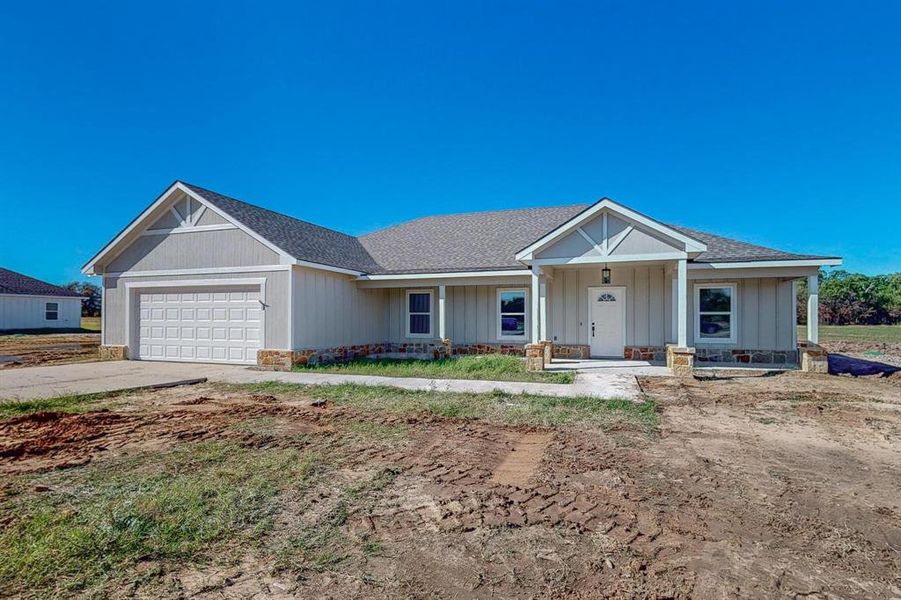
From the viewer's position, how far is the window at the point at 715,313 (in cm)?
1339

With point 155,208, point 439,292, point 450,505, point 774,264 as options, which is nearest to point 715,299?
point 774,264

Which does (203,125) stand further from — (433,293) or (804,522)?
(804,522)

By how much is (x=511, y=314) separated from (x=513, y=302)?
41 cm

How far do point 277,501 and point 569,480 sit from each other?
258 centimetres

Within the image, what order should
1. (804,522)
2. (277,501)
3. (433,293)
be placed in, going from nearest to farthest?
(804,522) → (277,501) → (433,293)

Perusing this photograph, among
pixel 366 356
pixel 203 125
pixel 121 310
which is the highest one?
pixel 203 125

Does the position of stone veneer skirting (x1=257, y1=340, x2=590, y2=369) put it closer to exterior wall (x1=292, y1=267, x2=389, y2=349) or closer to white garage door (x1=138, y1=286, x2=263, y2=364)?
exterior wall (x1=292, y1=267, x2=389, y2=349)

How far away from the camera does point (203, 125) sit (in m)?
22.9

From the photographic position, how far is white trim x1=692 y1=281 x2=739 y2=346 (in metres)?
13.3

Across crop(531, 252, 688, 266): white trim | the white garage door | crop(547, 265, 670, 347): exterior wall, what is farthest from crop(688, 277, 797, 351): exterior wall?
the white garage door

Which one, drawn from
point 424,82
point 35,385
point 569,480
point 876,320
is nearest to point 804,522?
point 569,480

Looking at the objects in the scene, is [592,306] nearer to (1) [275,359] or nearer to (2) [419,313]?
(2) [419,313]

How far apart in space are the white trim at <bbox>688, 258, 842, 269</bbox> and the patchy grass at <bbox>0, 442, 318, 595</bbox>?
37.6ft

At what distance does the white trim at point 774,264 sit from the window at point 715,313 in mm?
1436
